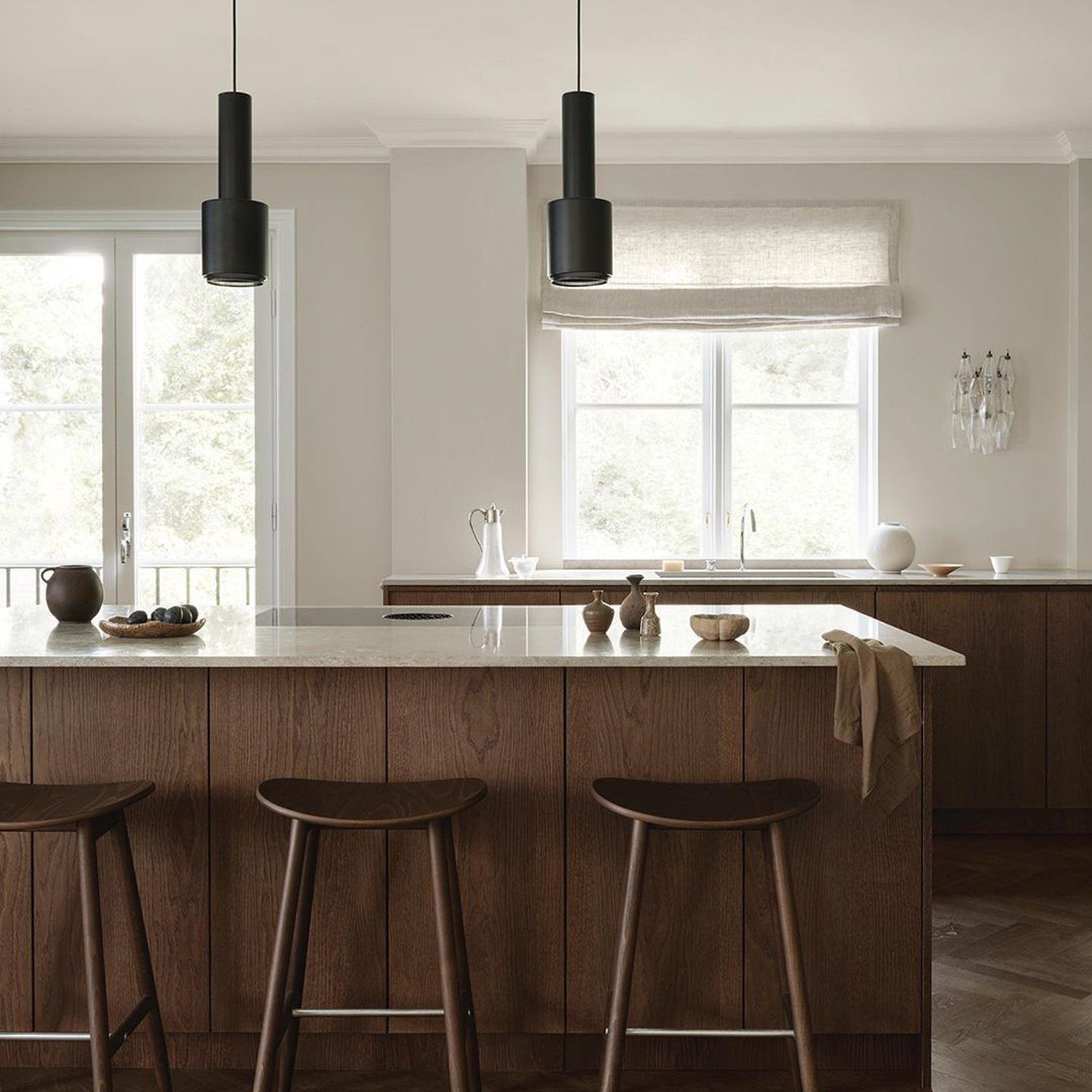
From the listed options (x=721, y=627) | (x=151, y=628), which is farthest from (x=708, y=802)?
(x=151, y=628)

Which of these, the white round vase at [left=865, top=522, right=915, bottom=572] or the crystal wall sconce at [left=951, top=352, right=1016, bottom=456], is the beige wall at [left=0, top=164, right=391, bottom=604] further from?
the crystal wall sconce at [left=951, top=352, right=1016, bottom=456]

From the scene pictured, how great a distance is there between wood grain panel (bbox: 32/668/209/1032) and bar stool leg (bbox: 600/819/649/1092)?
3.36 ft

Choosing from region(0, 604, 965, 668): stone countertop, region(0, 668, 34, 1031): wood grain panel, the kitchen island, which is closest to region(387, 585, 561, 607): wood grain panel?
region(0, 604, 965, 668): stone countertop

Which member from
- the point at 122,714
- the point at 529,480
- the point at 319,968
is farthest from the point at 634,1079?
the point at 529,480

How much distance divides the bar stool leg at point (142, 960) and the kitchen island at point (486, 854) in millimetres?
158

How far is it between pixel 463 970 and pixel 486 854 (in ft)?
0.98

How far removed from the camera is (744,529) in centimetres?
546

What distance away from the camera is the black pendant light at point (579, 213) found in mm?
2715

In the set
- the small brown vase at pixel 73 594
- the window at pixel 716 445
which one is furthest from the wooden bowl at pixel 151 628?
the window at pixel 716 445

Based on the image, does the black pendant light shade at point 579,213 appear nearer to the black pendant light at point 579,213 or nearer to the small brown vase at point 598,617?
the black pendant light at point 579,213

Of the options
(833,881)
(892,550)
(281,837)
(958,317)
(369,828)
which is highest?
(958,317)

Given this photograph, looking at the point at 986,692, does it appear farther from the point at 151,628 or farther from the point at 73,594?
the point at 73,594

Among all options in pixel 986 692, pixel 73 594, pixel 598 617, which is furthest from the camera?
pixel 986 692

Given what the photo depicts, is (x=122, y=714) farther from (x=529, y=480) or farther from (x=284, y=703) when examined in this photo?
(x=529, y=480)
